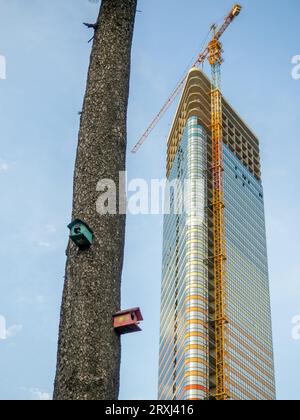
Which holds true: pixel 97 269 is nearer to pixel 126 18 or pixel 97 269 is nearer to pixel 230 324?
pixel 126 18

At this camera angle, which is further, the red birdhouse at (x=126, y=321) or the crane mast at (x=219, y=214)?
the crane mast at (x=219, y=214)

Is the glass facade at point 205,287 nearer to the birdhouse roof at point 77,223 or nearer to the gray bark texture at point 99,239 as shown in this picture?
the gray bark texture at point 99,239

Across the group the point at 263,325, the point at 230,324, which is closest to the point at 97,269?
the point at 230,324

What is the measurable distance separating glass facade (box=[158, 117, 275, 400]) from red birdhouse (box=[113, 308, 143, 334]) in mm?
114481

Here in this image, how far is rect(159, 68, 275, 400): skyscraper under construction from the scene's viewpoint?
407 feet

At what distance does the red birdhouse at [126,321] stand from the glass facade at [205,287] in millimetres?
114481

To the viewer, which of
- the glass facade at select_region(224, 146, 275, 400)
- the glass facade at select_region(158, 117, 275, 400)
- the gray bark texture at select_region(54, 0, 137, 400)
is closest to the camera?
the gray bark texture at select_region(54, 0, 137, 400)

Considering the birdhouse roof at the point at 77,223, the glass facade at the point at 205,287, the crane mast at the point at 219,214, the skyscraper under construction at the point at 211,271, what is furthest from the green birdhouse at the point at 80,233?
the skyscraper under construction at the point at 211,271

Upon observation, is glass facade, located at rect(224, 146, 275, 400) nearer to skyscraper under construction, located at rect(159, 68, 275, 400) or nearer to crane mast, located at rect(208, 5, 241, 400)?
skyscraper under construction, located at rect(159, 68, 275, 400)

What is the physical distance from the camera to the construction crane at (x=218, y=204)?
12219 centimetres

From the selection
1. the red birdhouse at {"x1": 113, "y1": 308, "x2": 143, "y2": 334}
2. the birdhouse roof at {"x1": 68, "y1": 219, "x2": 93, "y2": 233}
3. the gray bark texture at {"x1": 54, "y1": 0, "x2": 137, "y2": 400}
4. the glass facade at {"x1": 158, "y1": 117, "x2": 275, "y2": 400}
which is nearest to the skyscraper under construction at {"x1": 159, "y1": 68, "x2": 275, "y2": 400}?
the glass facade at {"x1": 158, "y1": 117, "x2": 275, "y2": 400}

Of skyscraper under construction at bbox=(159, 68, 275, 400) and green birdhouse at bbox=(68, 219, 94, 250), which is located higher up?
skyscraper under construction at bbox=(159, 68, 275, 400)
